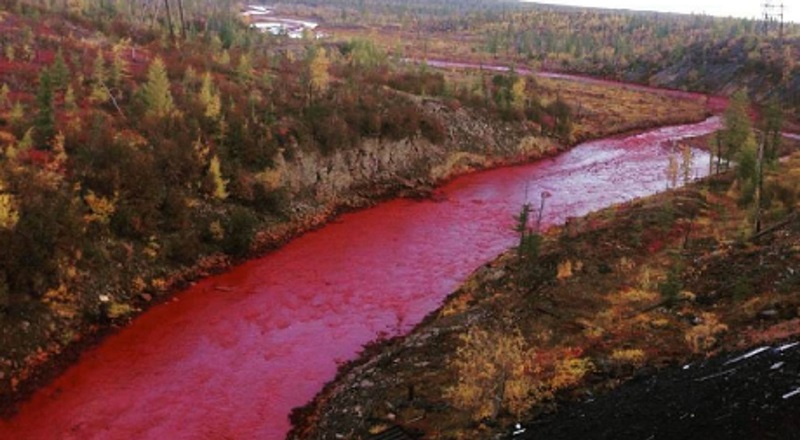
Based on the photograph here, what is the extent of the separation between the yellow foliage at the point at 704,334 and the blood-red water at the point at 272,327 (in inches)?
482

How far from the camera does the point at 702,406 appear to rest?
16.6m

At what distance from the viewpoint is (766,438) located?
14.3 metres

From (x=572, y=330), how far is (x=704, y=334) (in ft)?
16.0

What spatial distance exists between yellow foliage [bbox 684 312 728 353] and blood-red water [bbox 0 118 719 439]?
12.2 metres

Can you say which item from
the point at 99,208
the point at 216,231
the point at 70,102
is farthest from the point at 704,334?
the point at 70,102

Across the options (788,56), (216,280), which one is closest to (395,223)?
(216,280)

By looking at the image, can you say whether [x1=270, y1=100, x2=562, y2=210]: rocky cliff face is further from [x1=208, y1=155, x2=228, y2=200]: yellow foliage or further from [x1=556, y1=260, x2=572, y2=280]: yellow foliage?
[x1=556, y1=260, x2=572, y2=280]: yellow foliage

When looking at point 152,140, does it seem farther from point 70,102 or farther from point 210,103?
point 70,102

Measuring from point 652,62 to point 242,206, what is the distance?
354 ft

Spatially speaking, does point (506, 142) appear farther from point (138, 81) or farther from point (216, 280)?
point (216, 280)

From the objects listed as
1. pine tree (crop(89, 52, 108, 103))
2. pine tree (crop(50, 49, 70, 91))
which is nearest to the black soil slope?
pine tree (crop(89, 52, 108, 103))

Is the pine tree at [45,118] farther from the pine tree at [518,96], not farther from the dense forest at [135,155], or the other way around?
the pine tree at [518,96]

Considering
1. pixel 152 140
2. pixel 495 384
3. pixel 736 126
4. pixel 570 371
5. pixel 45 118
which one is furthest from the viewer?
pixel 736 126

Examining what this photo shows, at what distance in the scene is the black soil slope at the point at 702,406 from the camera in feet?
49.7
